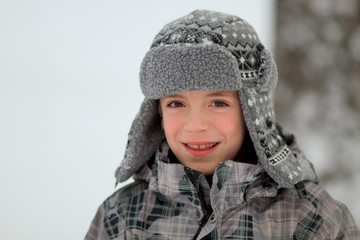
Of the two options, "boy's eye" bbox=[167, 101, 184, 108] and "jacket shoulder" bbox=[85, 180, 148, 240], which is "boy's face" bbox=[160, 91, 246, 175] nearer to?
"boy's eye" bbox=[167, 101, 184, 108]

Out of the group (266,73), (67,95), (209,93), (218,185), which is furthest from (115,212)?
(67,95)

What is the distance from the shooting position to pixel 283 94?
7.50ft

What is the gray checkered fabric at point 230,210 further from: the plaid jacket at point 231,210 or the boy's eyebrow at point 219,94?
the boy's eyebrow at point 219,94

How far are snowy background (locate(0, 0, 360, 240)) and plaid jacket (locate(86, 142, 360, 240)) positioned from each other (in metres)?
0.77

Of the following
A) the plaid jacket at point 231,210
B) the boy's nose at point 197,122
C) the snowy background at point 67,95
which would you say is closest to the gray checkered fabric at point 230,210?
the plaid jacket at point 231,210

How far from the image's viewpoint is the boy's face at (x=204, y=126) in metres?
1.28

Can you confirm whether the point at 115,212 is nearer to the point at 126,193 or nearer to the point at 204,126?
the point at 126,193

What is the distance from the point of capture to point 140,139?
1456 mm

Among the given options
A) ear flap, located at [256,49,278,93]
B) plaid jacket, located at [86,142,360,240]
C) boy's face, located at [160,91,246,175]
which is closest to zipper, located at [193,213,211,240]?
plaid jacket, located at [86,142,360,240]

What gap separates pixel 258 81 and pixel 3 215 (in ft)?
4.36

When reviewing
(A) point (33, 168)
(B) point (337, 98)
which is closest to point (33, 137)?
(A) point (33, 168)

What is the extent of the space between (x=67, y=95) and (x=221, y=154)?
1.07m

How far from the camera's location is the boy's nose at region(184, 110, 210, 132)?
127 centimetres

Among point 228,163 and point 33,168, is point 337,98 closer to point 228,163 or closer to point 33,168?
point 228,163
